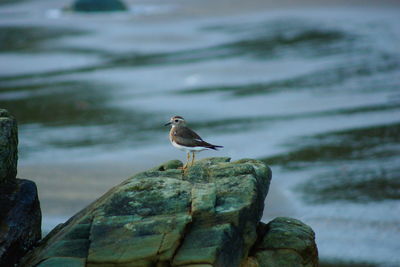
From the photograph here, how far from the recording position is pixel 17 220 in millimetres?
10234

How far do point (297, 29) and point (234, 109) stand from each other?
40.5 feet

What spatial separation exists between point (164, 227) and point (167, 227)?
4cm

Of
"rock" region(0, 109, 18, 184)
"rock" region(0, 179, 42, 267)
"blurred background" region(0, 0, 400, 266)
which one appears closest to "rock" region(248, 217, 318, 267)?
"blurred background" region(0, 0, 400, 266)

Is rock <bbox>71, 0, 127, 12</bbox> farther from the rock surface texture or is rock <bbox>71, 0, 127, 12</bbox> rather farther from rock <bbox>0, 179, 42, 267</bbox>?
the rock surface texture

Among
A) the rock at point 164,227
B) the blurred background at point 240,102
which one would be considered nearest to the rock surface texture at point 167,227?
the rock at point 164,227

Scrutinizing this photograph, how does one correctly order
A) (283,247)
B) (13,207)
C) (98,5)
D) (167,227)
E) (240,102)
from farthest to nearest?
(98,5) < (240,102) < (13,207) < (283,247) < (167,227)

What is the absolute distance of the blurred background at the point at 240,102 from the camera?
15.4 meters

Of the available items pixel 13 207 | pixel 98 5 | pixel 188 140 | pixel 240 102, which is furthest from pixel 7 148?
pixel 98 5

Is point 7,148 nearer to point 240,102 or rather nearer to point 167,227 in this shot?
point 167,227

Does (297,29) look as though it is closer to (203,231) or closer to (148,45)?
(148,45)

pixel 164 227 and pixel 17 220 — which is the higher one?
pixel 164 227

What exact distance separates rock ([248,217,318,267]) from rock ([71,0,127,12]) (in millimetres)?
33314

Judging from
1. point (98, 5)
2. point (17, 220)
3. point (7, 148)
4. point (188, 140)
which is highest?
point (7, 148)

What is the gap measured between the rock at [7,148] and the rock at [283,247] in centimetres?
355
